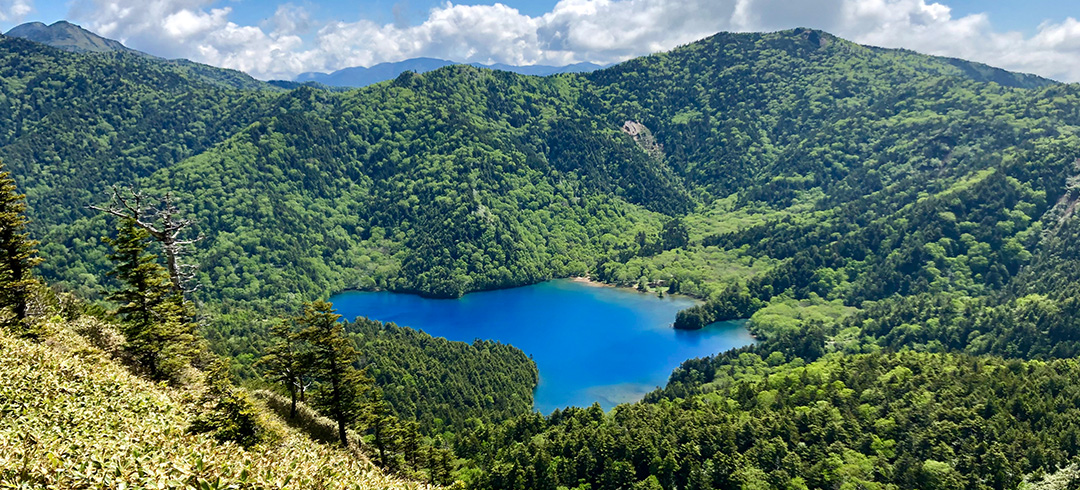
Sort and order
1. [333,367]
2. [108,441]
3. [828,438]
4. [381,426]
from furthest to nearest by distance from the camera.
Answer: [828,438] < [381,426] < [333,367] < [108,441]

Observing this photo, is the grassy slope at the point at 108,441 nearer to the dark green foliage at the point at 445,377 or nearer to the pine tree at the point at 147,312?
the pine tree at the point at 147,312

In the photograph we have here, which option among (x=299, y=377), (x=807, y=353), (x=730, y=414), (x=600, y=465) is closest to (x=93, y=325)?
(x=299, y=377)

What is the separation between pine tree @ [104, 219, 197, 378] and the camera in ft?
111

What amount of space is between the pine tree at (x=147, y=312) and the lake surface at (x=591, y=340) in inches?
3866

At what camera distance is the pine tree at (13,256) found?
3359 cm

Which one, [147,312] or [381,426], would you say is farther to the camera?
[381,426]

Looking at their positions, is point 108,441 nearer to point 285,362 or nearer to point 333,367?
point 285,362

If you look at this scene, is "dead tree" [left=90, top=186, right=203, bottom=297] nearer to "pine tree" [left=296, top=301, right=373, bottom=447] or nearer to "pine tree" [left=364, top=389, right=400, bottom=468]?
"pine tree" [left=296, top=301, right=373, bottom=447]

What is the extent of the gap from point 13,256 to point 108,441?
23904mm

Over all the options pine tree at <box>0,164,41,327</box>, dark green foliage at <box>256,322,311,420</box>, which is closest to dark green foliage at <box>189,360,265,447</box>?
dark green foliage at <box>256,322,311,420</box>

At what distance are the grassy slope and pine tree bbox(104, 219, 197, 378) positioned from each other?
3851 mm

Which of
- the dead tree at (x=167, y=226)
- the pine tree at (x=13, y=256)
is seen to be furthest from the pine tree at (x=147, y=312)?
the pine tree at (x=13, y=256)

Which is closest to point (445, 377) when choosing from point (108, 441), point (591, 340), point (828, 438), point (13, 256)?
point (591, 340)

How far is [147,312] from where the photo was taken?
116ft
